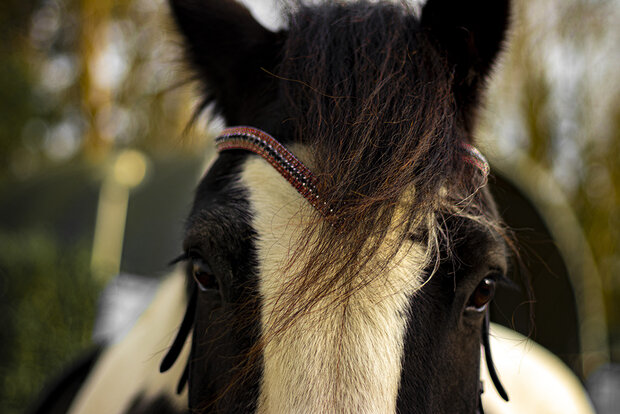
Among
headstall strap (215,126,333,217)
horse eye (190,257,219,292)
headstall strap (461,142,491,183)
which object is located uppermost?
headstall strap (461,142,491,183)

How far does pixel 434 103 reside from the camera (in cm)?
100

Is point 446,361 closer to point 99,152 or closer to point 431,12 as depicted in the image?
point 431,12

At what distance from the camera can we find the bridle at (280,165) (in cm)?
97

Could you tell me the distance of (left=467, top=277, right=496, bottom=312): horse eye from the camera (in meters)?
1.06

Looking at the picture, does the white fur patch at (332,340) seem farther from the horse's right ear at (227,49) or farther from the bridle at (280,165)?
the horse's right ear at (227,49)

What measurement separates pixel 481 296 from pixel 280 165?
21.9 inches

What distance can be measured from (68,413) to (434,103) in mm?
2158

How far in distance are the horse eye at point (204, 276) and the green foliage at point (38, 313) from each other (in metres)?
4.02

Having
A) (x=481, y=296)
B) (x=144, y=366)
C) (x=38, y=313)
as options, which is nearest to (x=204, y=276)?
(x=481, y=296)

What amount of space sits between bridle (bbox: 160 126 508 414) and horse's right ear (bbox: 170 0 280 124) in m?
0.13

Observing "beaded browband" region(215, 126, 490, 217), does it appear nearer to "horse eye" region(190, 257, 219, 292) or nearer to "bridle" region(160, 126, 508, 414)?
"bridle" region(160, 126, 508, 414)

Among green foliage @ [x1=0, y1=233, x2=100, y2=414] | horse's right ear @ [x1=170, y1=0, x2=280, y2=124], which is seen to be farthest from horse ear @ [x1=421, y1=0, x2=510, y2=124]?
green foliage @ [x1=0, y1=233, x2=100, y2=414]

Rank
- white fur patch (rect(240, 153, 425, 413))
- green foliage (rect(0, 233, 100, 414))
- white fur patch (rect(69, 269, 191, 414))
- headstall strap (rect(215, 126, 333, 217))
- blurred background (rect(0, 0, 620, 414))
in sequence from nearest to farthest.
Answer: white fur patch (rect(240, 153, 425, 413))
headstall strap (rect(215, 126, 333, 217))
white fur patch (rect(69, 269, 191, 414))
green foliage (rect(0, 233, 100, 414))
blurred background (rect(0, 0, 620, 414))

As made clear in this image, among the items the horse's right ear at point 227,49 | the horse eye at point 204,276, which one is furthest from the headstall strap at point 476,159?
the horse eye at point 204,276
